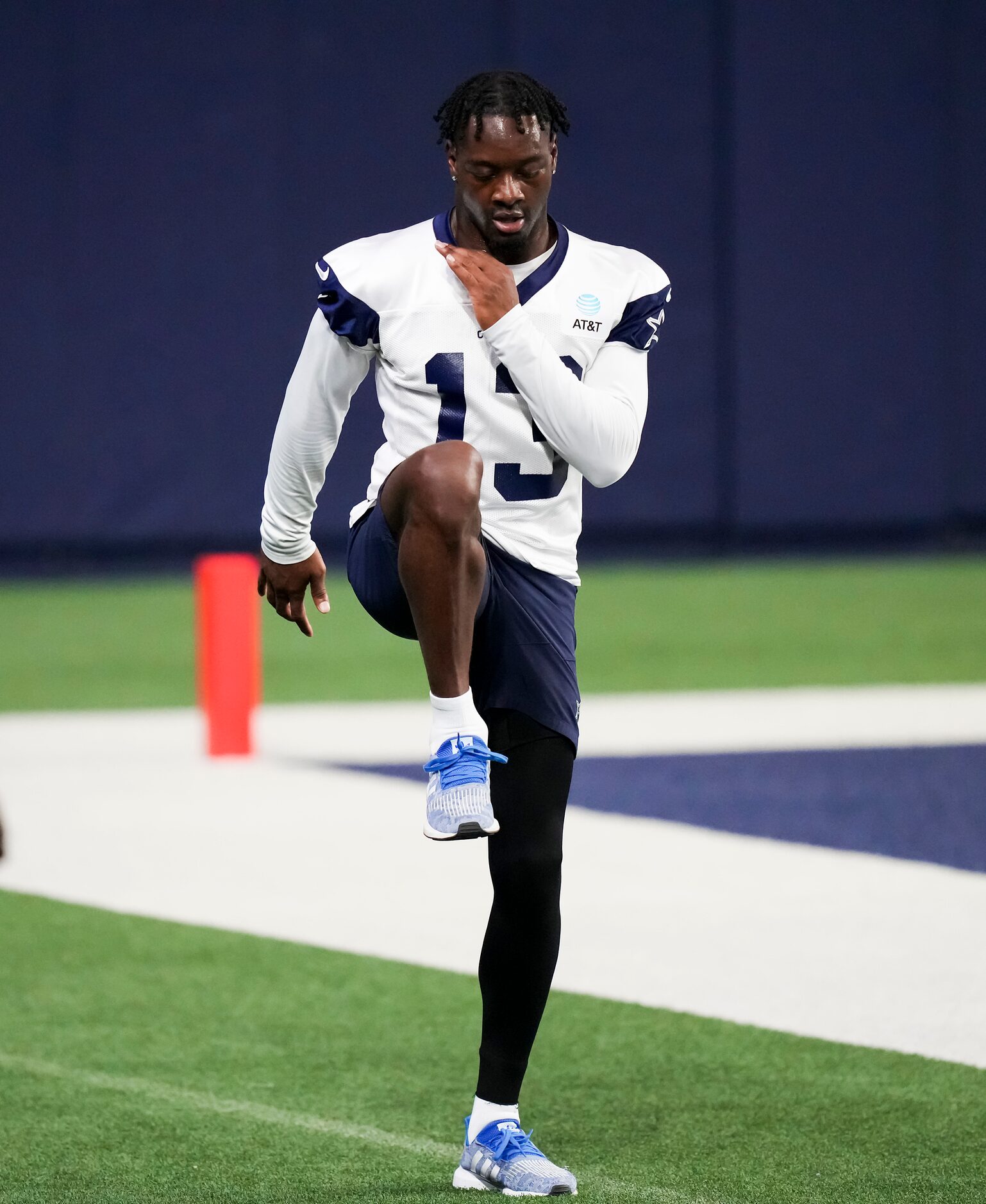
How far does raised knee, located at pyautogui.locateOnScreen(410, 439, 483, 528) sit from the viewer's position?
10.5 feet

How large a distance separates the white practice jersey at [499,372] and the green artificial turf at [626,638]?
7.07m

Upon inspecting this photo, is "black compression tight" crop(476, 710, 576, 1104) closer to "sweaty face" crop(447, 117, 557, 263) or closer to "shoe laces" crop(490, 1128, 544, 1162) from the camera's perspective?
"shoe laces" crop(490, 1128, 544, 1162)

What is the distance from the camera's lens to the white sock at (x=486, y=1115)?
3.53m

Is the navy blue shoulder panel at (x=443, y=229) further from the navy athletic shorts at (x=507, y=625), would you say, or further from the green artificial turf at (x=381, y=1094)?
the green artificial turf at (x=381, y=1094)

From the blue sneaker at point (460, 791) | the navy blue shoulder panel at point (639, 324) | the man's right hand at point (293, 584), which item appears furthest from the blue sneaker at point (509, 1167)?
the navy blue shoulder panel at point (639, 324)

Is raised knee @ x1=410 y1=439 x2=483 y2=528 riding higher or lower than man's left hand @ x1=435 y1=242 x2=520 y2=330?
lower

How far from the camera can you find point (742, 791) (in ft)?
25.3

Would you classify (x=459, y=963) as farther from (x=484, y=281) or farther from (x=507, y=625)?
(x=484, y=281)

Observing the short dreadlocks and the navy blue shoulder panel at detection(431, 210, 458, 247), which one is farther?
the navy blue shoulder panel at detection(431, 210, 458, 247)

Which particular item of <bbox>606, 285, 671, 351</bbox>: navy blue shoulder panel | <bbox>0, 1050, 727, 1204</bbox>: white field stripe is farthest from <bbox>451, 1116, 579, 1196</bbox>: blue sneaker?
<bbox>606, 285, 671, 351</bbox>: navy blue shoulder panel

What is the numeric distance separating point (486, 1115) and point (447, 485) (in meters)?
1.13

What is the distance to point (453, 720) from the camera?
3.29 metres

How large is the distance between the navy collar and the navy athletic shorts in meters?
0.44

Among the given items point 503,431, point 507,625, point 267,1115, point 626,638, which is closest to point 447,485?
point 503,431
